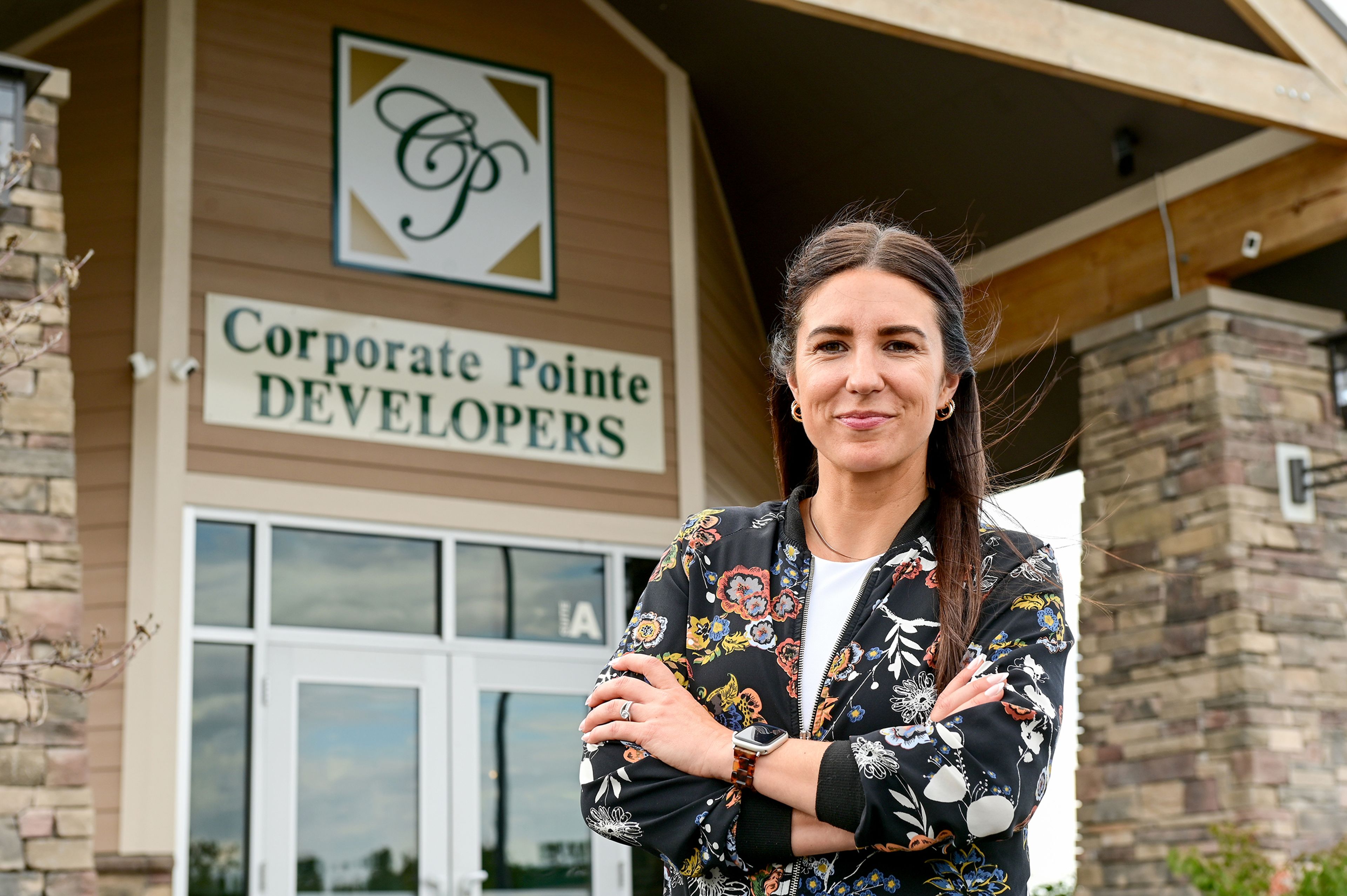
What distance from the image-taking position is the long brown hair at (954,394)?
1614 millimetres

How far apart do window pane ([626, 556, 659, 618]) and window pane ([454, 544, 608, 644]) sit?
14 centimetres

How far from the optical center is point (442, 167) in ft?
24.8

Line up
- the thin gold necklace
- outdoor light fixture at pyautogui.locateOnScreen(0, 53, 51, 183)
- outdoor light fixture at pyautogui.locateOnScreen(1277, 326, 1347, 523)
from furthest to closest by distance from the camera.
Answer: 1. outdoor light fixture at pyautogui.locateOnScreen(1277, 326, 1347, 523)
2. outdoor light fixture at pyautogui.locateOnScreen(0, 53, 51, 183)
3. the thin gold necklace

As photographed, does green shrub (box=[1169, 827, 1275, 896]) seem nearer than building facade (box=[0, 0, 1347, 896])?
Yes

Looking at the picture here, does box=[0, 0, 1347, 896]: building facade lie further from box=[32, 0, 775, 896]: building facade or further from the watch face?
the watch face

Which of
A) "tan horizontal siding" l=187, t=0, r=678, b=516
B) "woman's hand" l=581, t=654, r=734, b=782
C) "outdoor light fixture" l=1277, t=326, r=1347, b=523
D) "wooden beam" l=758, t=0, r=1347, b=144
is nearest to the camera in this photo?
"woman's hand" l=581, t=654, r=734, b=782

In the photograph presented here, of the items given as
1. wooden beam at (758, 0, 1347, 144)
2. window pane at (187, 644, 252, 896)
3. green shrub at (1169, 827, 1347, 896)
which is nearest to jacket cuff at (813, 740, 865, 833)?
wooden beam at (758, 0, 1347, 144)

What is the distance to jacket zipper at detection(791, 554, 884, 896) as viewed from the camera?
160cm

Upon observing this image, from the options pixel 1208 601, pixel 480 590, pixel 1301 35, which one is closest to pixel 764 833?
pixel 1208 601

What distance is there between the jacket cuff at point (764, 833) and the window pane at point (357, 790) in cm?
541

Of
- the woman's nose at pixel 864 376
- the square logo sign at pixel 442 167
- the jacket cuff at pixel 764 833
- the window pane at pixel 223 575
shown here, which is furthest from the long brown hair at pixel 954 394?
the square logo sign at pixel 442 167

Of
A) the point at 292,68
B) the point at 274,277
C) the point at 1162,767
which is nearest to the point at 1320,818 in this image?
the point at 1162,767

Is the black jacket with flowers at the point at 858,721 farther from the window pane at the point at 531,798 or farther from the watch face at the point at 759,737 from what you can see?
the window pane at the point at 531,798

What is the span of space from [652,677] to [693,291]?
21.7ft
